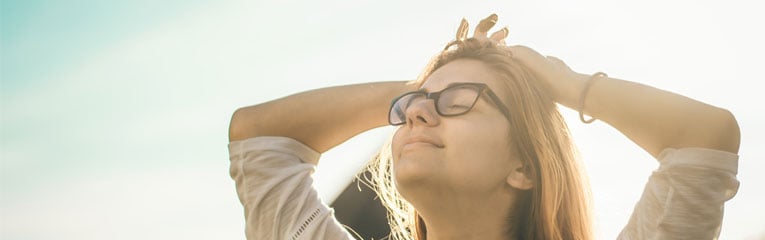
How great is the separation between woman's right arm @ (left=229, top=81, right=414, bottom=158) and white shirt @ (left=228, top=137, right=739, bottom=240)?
51 mm

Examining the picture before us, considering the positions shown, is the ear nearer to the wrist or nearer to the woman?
the woman

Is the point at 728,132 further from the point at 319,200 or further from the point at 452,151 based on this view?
the point at 319,200


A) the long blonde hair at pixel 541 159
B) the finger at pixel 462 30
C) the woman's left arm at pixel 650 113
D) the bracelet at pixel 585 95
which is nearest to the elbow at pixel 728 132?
the woman's left arm at pixel 650 113

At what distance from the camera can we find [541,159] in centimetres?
268

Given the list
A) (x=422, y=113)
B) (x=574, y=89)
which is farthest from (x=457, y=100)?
(x=574, y=89)

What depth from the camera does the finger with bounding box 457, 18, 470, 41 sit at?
3.02 metres

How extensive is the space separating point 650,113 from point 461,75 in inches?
33.0

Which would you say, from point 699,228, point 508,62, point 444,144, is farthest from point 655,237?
point 508,62

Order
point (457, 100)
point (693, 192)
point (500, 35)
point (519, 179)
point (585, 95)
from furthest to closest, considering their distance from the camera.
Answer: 1. point (500, 35)
2. point (519, 179)
3. point (457, 100)
4. point (585, 95)
5. point (693, 192)

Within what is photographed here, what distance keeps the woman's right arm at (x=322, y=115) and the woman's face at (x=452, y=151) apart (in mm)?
269

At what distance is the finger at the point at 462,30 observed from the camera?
9.91 feet

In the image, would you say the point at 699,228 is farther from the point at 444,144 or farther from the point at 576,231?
the point at 444,144

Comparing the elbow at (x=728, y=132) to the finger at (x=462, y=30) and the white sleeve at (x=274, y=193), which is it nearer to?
the finger at (x=462, y=30)

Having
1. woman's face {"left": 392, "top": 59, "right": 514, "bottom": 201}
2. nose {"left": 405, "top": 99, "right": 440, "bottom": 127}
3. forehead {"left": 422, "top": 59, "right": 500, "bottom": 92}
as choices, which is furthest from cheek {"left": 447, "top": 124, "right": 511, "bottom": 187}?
forehead {"left": 422, "top": 59, "right": 500, "bottom": 92}
